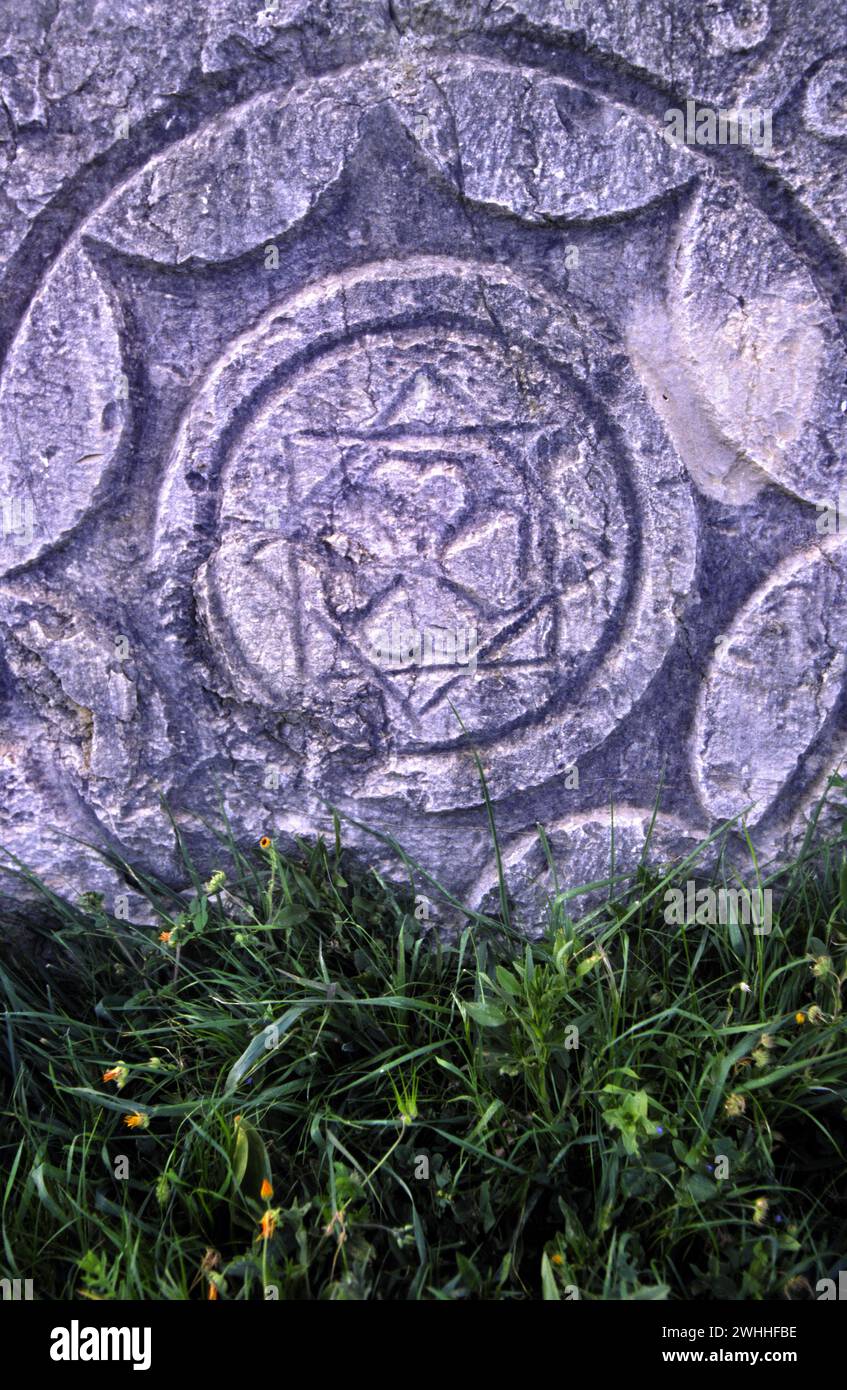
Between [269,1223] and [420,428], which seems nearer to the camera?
[269,1223]

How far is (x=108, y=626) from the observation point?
1.99m

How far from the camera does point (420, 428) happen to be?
75.7 inches

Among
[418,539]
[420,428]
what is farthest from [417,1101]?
[420,428]

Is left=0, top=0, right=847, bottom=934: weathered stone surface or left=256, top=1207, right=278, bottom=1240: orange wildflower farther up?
left=0, top=0, right=847, bottom=934: weathered stone surface

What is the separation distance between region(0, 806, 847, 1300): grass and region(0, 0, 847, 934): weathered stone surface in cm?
20

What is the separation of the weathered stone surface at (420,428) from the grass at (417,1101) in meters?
0.20

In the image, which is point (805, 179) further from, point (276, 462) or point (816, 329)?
point (276, 462)

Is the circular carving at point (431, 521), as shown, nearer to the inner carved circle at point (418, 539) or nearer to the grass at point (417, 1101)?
the inner carved circle at point (418, 539)

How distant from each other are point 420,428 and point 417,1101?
46.2 inches

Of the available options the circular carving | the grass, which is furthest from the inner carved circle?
the grass

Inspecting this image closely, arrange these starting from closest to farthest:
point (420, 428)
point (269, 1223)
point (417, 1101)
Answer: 1. point (269, 1223)
2. point (417, 1101)
3. point (420, 428)

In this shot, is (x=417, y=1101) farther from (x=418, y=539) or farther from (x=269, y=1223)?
(x=418, y=539)

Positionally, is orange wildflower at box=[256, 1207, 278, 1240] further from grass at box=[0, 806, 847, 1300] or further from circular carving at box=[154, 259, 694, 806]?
circular carving at box=[154, 259, 694, 806]

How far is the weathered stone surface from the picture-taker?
177cm
